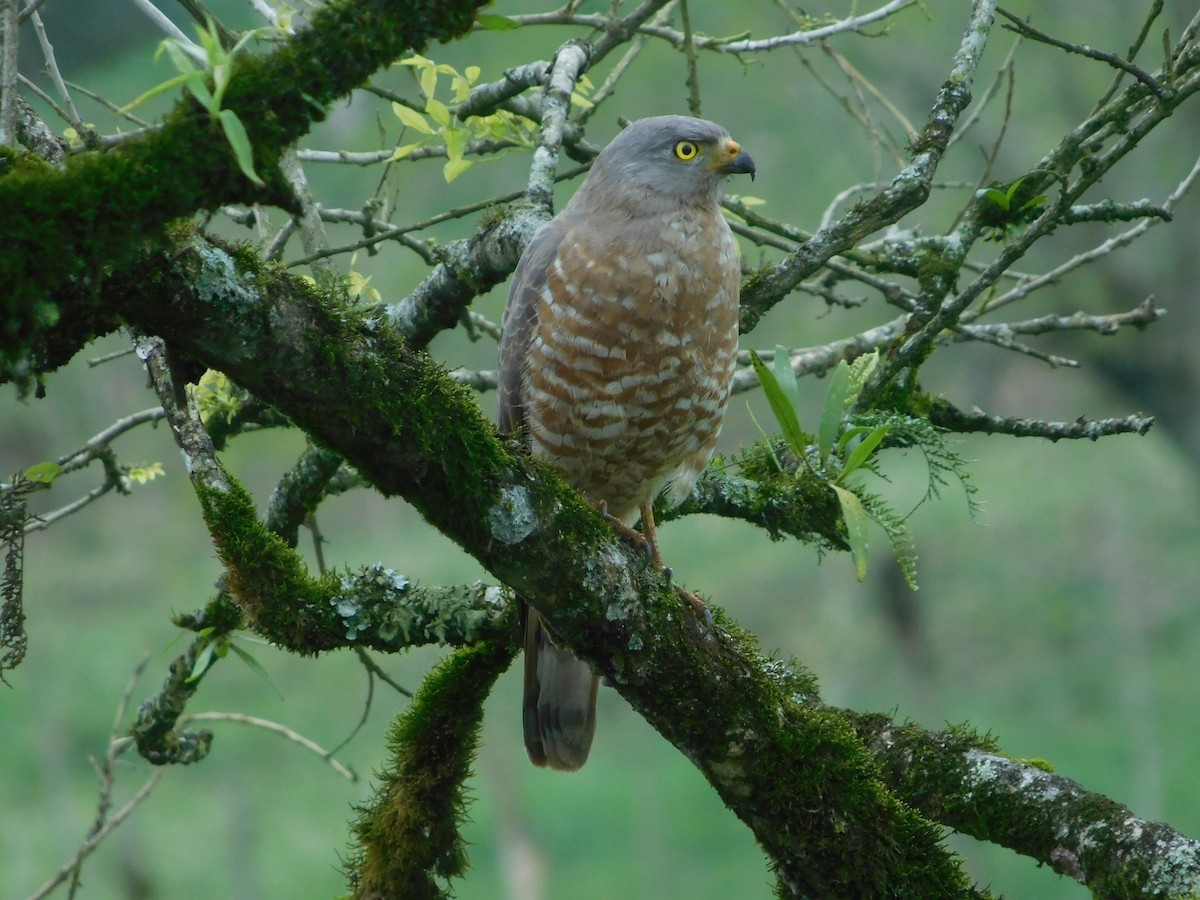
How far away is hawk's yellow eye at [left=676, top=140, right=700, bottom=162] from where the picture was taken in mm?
3908

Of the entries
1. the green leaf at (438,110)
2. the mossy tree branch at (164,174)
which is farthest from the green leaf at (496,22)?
the green leaf at (438,110)

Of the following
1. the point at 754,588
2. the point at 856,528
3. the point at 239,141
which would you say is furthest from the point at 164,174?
the point at 754,588

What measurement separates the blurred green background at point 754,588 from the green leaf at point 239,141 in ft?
29.0

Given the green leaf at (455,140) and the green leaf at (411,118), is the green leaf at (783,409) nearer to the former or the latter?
the green leaf at (455,140)

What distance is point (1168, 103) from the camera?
10.4ft

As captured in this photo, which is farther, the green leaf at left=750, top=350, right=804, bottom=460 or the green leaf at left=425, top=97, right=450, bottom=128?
the green leaf at left=425, top=97, right=450, bottom=128

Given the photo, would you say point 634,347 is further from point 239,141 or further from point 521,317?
point 239,141

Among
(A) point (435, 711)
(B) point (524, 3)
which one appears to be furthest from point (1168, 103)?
(B) point (524, 3)

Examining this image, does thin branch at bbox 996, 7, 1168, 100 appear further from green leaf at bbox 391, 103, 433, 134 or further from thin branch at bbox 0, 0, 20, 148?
thin branch at bbox 0, 0, 20, 148

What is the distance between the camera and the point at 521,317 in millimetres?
3656

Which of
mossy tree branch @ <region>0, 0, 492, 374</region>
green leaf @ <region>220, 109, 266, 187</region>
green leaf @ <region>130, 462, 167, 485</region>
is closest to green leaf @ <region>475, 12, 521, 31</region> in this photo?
mossy tree branch @ <region>0, 0, 492, 374</region>

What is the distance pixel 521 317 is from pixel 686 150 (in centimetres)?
83

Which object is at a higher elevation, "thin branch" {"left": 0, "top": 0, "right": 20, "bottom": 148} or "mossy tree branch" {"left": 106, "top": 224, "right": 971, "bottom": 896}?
"thin branch" {"left": 0, "top": 0, "right": 20, "bottom": 148}

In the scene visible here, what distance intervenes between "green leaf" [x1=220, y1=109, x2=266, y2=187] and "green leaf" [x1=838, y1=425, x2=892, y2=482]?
1594 mm
